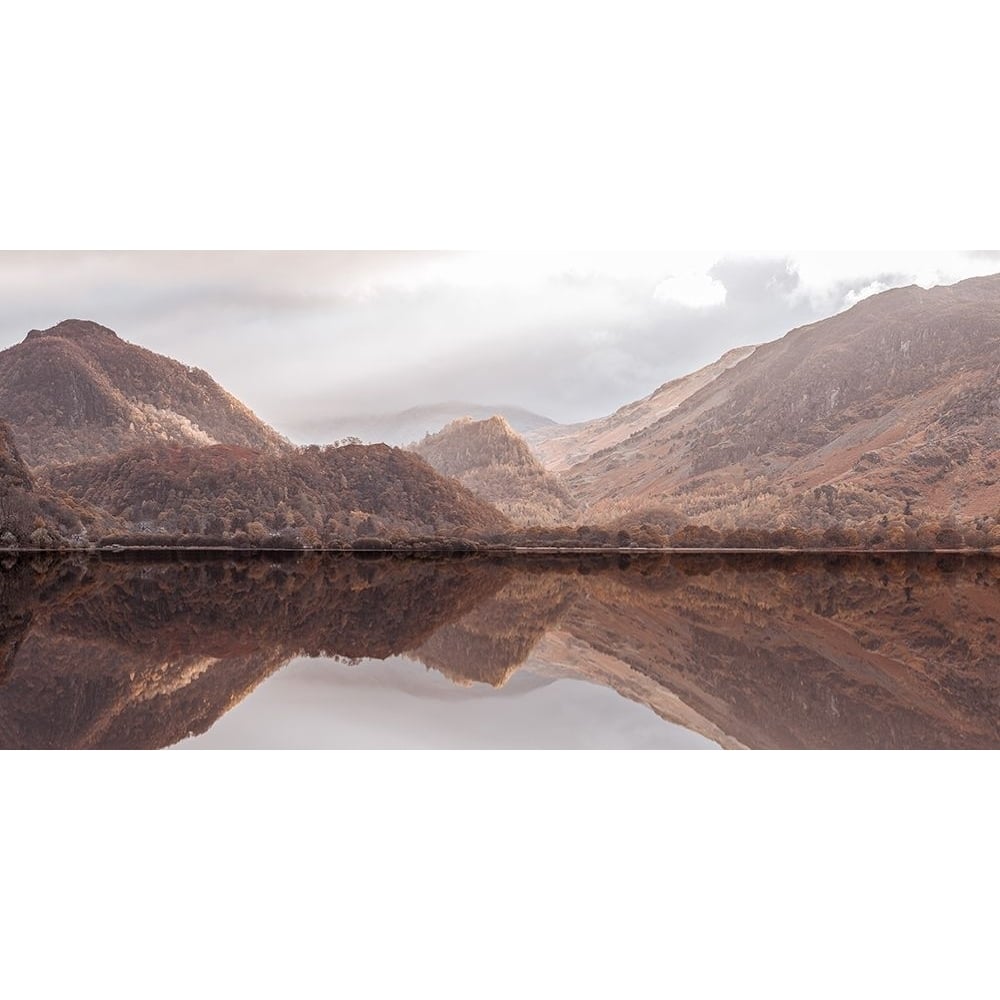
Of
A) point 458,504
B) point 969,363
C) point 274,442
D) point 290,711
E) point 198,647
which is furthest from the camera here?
point 969,363

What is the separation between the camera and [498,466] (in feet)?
220

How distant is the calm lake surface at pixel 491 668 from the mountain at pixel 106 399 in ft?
175

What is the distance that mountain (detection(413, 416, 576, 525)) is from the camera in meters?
63.8

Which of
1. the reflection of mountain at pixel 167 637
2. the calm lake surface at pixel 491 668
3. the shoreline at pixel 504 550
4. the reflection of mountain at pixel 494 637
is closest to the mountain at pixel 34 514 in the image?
the shoreline at pixel 504 550

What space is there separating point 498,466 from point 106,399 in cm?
3287

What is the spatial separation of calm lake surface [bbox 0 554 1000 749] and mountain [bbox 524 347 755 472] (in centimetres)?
5679

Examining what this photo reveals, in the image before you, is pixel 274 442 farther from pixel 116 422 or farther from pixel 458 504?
pixel 458 504

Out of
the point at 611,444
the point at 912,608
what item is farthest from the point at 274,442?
the point at 912,608

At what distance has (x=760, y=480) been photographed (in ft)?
253

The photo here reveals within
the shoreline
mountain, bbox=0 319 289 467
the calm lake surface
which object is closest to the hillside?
the shoreline

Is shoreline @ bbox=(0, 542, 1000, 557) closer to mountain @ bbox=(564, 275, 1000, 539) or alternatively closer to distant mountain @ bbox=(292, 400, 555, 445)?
mountain @ bbox=(564, 275, 1000, 539)

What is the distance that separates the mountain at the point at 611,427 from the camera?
7806 centimetres

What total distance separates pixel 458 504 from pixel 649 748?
4312cm

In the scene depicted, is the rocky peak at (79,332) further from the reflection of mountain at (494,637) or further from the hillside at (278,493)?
the reflection of mountain at (494,637)
